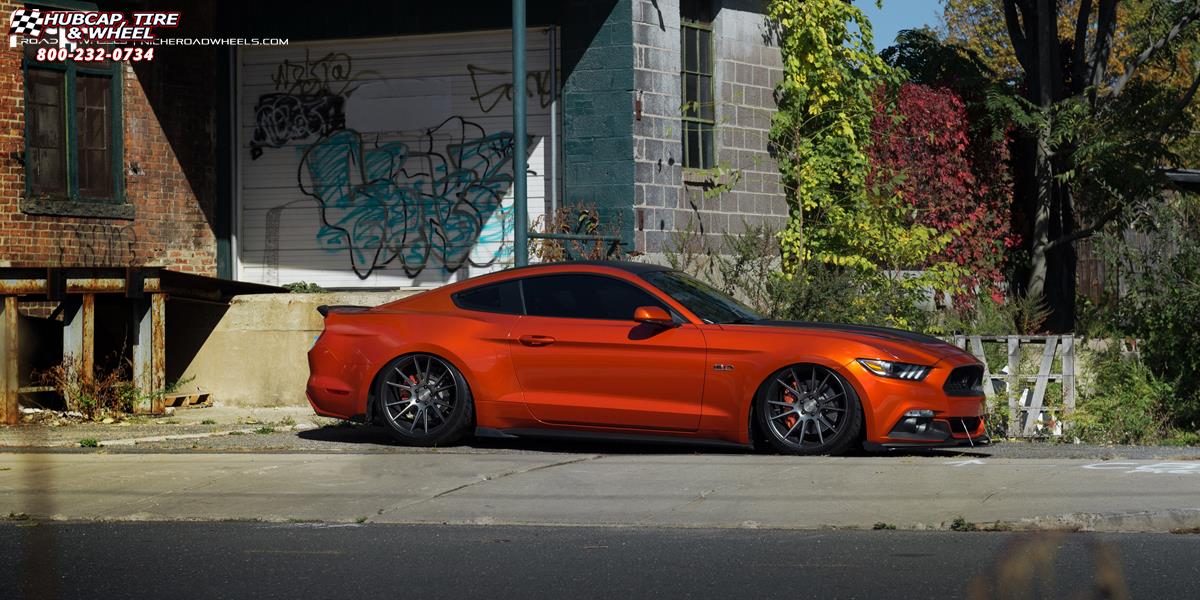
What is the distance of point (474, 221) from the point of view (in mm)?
17766

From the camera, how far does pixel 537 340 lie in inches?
420

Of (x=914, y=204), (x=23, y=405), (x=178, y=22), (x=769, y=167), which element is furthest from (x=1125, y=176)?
(x=23, y=405)

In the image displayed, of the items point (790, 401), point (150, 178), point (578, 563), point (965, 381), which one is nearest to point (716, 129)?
point (150, 178)

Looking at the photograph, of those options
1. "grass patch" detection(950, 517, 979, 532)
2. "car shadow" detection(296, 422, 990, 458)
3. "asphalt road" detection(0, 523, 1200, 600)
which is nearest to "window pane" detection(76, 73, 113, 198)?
"car shadow" detection(296, 422, 990, 458)

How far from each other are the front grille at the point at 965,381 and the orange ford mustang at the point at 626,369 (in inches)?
0.7

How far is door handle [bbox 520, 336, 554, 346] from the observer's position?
418 inches

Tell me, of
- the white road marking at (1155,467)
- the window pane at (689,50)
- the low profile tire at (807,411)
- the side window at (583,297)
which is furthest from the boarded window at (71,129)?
the white road marking at (1155,467)

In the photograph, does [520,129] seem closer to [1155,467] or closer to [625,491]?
[625,491]

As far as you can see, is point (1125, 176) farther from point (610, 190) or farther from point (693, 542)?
point (693, 542)

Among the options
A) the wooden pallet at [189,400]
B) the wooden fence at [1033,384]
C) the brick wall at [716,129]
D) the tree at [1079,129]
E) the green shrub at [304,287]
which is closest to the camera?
the wooden fence at [1033,384]

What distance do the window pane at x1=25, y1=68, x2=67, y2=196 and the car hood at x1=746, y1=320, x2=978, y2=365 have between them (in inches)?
382

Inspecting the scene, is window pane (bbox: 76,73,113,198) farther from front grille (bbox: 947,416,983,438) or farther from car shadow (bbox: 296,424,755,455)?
front grille (bbox: 947,416,983,438)

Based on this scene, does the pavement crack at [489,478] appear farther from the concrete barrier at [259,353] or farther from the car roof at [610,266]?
the concrete barrier at [259,353]

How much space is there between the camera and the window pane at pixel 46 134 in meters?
16.5
